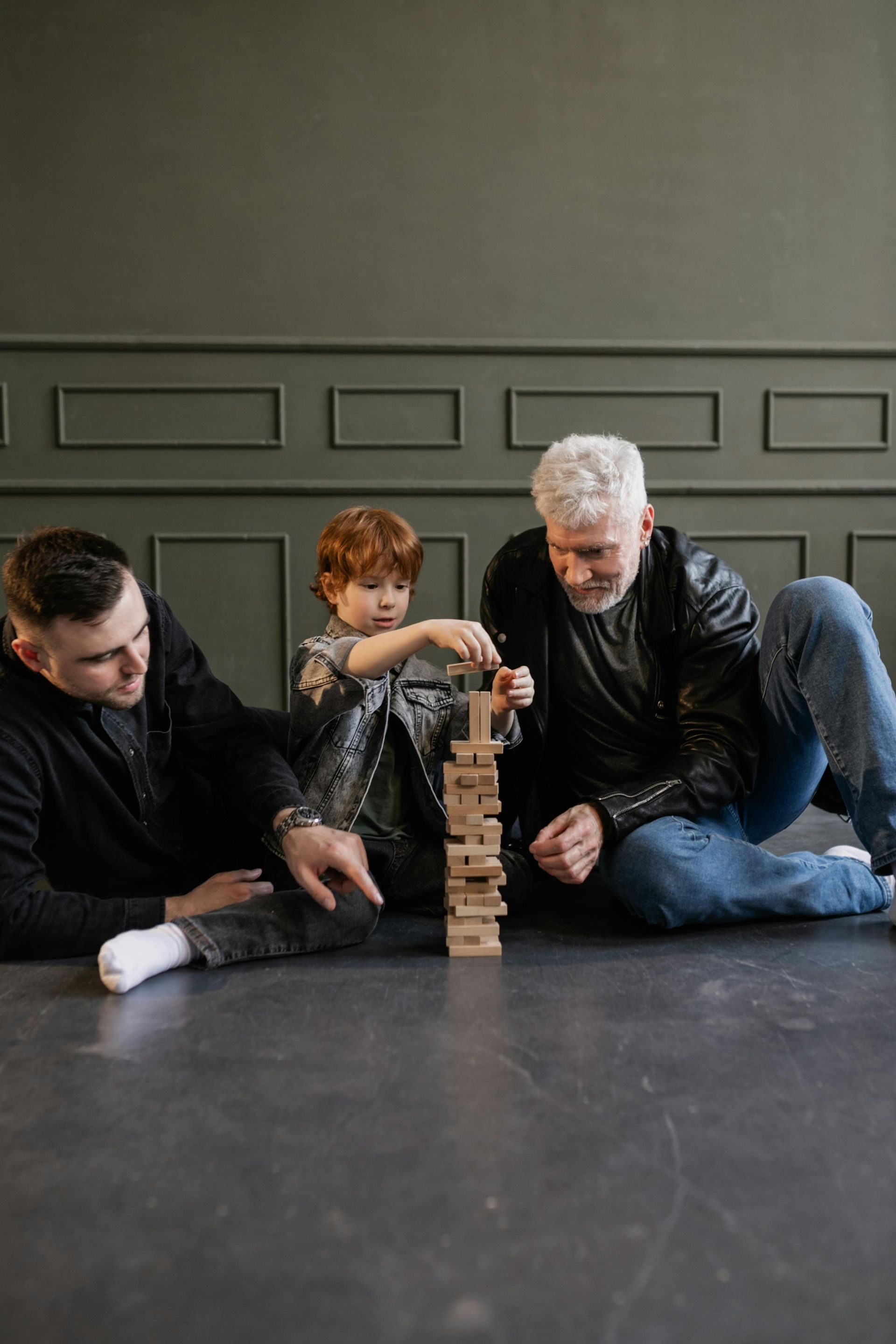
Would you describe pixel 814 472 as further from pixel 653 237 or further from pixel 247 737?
pixel 247 737

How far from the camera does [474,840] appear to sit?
1.77 m

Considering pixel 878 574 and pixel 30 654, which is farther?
pixel 878 574

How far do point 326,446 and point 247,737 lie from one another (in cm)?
222

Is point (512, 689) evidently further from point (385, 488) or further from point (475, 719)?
point (385, 488)

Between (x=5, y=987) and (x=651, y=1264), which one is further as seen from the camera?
(x=5, y=987)

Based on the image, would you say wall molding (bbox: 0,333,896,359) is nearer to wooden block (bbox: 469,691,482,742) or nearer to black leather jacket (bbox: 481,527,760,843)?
black leather jacket (bbox: 481,527,760,843)

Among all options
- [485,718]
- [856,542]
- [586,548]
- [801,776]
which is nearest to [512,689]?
[485,718]

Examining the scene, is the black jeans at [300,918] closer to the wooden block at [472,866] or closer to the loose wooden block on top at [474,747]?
the wooden block at [472,866]

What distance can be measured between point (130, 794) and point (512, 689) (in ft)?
2.40

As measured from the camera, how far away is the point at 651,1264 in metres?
0.93

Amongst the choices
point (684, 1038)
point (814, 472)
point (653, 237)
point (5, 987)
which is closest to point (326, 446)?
point (653, 237)

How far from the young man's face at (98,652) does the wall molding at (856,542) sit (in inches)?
126

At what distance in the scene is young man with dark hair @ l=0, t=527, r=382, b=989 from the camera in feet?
5.53

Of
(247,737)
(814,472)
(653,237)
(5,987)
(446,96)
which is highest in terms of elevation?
(446,96)
